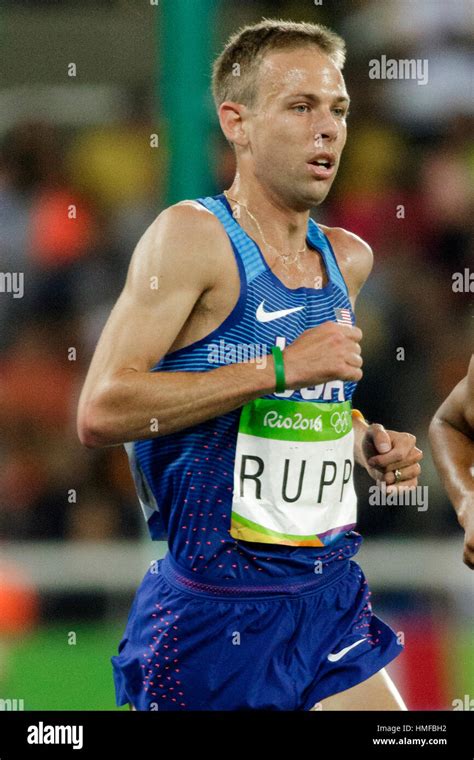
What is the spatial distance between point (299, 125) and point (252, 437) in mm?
734

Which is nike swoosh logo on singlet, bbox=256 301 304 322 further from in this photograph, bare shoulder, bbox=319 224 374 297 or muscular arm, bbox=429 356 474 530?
muscular arm, bbox=429 356 474 530

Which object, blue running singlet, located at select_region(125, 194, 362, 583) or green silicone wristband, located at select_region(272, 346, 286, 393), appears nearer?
green silicone wristband, located at select_region(272, 346, 286, 393)

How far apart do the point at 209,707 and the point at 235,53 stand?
5.11 ft

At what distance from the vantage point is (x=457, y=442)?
301 cm

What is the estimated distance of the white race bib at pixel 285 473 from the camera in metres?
2.55

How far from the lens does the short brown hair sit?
276 cm

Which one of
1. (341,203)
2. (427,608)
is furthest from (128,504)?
(341,203)

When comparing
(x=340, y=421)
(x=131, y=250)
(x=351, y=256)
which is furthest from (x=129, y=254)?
(x=340, y=421)

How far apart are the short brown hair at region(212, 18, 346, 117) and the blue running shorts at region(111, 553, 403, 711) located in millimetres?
1140

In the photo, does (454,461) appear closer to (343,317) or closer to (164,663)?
(343,317)

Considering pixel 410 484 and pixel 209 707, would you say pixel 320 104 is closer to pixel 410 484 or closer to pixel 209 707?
pixel 410 484

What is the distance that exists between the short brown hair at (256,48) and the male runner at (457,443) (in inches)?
33.4

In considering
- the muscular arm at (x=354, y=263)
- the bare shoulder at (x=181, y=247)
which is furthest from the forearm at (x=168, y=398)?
the muscular arm at (x=354, y=263)

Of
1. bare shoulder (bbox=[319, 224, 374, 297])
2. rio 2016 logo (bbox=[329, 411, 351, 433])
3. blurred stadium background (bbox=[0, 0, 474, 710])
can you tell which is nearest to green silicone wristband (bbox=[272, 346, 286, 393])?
rio 2016 logo (bbox=[329, 411, 351, 433])
